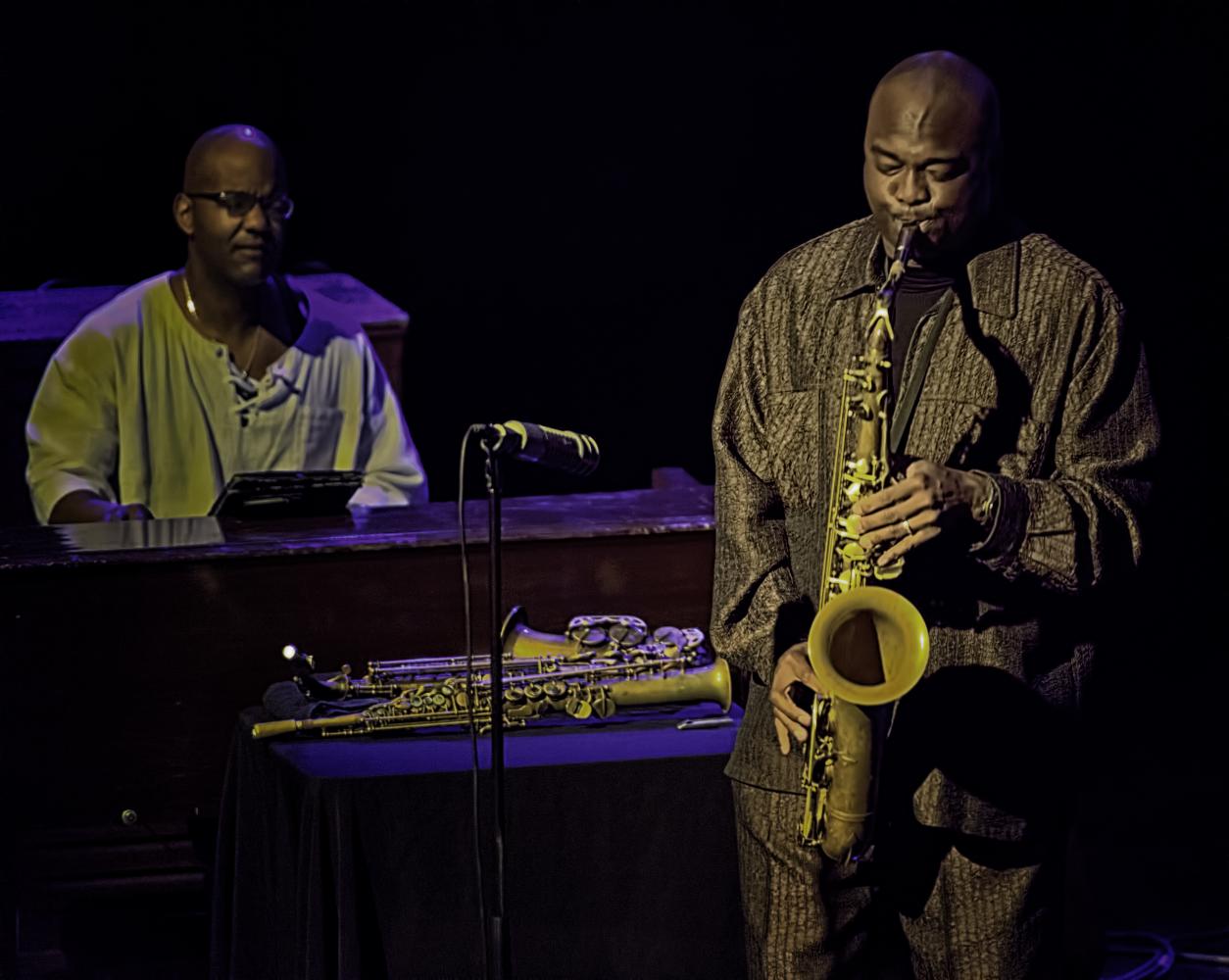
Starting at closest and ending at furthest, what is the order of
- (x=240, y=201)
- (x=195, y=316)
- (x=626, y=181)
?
(x=240, y=201) → (x=195, y=316) → (x=626, y=181)

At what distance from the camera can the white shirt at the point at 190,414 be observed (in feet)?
15.3

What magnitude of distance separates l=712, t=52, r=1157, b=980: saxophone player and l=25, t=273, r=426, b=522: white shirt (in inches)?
90.0

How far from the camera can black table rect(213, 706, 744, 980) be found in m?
2.91

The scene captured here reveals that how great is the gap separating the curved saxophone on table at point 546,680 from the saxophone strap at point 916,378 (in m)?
0.89

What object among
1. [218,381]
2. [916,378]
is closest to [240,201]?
[218,381]

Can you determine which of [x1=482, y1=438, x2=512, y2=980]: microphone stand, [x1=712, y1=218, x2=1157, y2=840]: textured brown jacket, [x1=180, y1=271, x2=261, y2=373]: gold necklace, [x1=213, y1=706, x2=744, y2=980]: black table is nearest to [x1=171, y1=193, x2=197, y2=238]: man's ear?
[x1=180, y1=271, x2=261, y2=373]: gold necklace

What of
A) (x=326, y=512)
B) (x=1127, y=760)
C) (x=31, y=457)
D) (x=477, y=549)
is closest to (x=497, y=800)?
(x=477, y=549)

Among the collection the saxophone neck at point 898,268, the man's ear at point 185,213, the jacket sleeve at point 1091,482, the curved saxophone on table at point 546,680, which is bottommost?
the curved saxophone on table at point 546,680

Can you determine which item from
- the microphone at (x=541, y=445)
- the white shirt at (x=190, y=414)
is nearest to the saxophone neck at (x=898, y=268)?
the microphone at (x=541, y=445)

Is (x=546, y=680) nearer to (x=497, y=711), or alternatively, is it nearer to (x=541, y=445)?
(x=497, y=711)

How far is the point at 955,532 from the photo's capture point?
93.4 inches

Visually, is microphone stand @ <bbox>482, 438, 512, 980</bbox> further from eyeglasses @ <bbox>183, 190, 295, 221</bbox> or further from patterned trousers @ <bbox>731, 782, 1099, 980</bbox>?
eyeglasses @ <bbox>183, 190, 295, 221</bbox>

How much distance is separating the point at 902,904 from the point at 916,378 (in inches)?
30.4

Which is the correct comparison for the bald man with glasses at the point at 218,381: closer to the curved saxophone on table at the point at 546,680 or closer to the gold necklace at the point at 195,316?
the gold necklace at the point at 195,316
